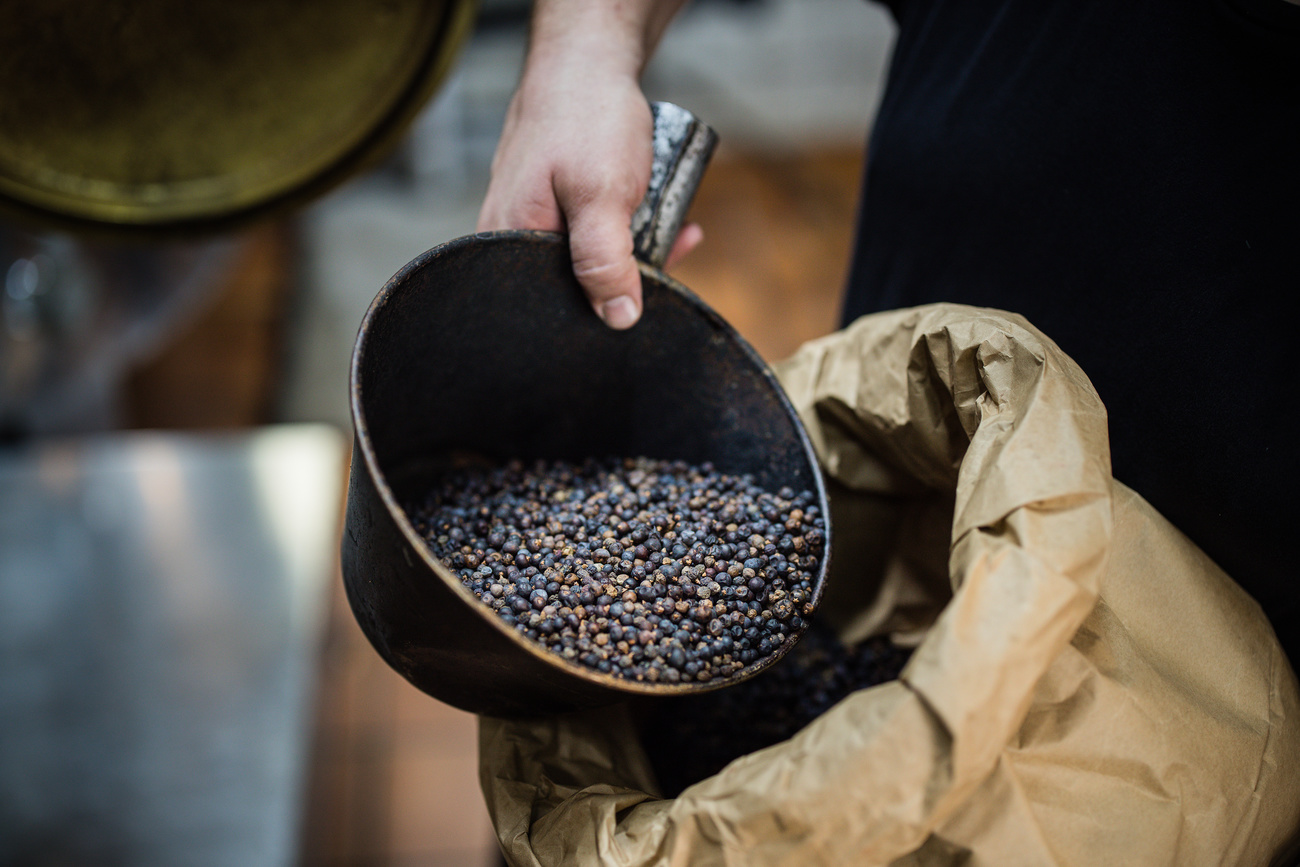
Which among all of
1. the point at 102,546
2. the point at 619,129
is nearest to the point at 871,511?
the point at 619,129

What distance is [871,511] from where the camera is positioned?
0.74 metres

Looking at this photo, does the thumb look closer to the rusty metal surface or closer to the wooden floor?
→ the rusty metal surface

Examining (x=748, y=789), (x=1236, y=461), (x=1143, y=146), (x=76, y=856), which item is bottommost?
(x=76, y=856)

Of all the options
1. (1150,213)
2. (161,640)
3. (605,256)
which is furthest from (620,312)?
(161,640)

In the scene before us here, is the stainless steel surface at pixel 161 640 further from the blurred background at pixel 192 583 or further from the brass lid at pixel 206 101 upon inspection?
the brass lid at pixel 206 101

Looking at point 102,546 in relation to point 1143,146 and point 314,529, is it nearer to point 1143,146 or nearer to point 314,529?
point 314,529

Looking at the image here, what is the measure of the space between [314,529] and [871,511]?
3.07 feet

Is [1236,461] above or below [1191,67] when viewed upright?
below

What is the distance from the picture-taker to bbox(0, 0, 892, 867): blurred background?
1061 millimetres

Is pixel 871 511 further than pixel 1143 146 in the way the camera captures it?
Yes

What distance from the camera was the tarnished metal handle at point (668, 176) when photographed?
66cm

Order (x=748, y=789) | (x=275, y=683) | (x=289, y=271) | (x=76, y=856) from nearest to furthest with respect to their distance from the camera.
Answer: (x=748, y=789) < (x=76, y=856) < (x=275, y=683) < (x=289, y=271)

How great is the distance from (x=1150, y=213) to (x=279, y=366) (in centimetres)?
185

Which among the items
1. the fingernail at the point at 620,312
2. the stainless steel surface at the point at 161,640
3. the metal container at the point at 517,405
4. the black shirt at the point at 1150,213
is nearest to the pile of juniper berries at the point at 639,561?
the metal container at the point at 517,405
